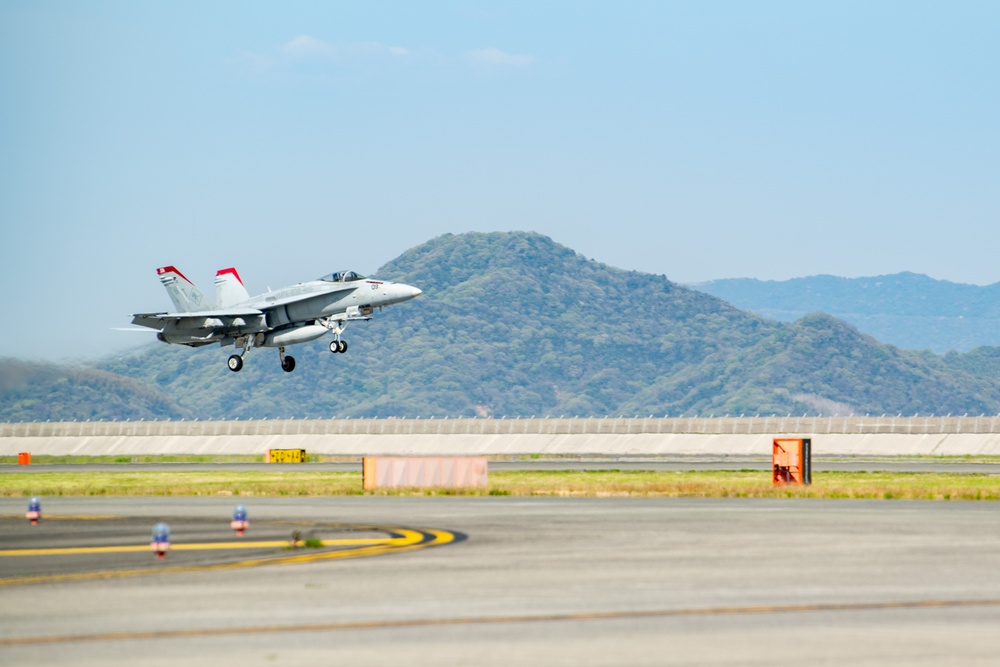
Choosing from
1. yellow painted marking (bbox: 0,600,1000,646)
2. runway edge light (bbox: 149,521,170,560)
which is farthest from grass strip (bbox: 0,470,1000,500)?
yellow painted marking (bbox: 0,600,1000,646)

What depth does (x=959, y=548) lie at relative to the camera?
22.7 metres

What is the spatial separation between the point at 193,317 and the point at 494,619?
58126 mm

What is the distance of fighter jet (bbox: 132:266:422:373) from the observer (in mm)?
66500

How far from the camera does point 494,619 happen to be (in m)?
14.9

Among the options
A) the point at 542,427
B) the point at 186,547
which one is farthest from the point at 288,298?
the point at 186,547

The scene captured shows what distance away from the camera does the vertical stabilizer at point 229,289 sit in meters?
76.0

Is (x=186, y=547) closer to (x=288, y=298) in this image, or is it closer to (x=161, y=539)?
(x=161, y=539)

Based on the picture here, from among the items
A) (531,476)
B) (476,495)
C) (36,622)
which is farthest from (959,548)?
(531,476)

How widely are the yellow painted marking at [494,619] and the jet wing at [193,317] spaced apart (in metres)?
56.7

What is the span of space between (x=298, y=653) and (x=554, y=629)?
8.65 feet

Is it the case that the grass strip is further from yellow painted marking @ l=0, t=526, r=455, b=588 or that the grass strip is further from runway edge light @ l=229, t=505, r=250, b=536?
runway edge light @ l=229, t=505, r=250, b=536

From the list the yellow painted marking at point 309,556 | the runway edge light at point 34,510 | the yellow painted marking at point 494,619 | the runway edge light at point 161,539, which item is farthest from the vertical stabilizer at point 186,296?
the yellow painted marking at point 494,619

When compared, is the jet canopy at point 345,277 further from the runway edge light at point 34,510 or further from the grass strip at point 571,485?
the runway edge light at point 34,510

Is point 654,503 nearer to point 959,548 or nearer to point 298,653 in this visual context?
point 959,548
